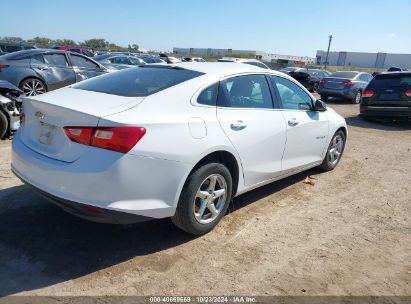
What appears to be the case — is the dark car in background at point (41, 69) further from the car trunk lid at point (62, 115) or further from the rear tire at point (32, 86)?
the car trunk lid at point (62, 115)

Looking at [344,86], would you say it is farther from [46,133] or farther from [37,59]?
[46,133]

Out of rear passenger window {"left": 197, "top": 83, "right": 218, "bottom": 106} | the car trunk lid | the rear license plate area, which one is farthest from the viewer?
rear passenger window {"left": 197, "top": 83, "right": 218, "bottom": 106}

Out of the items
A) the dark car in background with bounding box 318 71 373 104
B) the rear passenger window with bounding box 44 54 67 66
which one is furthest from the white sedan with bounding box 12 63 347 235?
the dark car in background with bounding box 318 71 373 104

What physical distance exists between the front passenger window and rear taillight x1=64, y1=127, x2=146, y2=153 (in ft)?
7.44

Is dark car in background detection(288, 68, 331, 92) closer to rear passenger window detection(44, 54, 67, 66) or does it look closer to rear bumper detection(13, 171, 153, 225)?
rear passenger window detection(44, 54, 67, 66)

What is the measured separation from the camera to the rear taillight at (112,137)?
2930 millimetres

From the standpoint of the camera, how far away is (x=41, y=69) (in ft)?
33.1

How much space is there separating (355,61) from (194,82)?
10843 centimetres

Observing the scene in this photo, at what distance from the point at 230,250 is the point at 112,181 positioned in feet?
4.35

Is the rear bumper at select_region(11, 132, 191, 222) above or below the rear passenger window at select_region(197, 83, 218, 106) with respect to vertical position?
below

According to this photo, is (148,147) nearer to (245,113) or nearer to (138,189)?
(138,189)

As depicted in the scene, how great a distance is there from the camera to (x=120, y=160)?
292 centimetres

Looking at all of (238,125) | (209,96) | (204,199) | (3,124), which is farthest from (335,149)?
(3,124)

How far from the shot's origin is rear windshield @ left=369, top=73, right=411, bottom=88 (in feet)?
35.4
